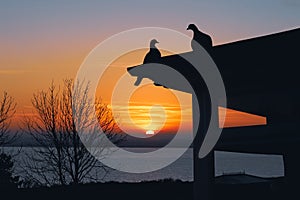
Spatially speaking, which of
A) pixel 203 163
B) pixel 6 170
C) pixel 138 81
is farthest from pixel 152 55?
pixel 6 170

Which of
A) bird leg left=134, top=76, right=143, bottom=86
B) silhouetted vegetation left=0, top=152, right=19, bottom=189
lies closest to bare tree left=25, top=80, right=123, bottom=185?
silhouetted vegetation left=0, top=152, right=19, bottom=189

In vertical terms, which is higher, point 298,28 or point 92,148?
point 92,148

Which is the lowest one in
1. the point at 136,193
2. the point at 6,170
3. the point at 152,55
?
the point at 136,193

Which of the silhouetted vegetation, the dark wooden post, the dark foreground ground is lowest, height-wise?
the dark wooden post

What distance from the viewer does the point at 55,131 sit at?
33.0m

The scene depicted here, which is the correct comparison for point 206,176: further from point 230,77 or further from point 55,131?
point 55,131

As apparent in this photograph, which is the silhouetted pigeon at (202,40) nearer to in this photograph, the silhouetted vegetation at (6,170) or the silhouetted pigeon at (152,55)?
the silhouetted pigeon at (152,55)

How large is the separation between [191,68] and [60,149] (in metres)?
26.2

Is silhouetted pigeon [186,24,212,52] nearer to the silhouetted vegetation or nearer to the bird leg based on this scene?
the bird leg

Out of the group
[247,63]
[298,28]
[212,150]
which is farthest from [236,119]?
[298,28]

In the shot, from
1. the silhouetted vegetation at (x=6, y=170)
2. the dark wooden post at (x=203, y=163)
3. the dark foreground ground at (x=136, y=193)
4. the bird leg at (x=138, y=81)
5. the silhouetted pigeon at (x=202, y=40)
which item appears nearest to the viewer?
the silhouetted pigeon at (x=202, y=40)

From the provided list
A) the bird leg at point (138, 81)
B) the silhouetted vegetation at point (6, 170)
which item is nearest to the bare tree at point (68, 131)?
the silhouetted vegetation at point (6, 170)

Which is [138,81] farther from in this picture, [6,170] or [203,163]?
[6,170]

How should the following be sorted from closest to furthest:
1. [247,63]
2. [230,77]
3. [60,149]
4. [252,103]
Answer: [247,63]
[230,77]
[252,103]
[60,149]
